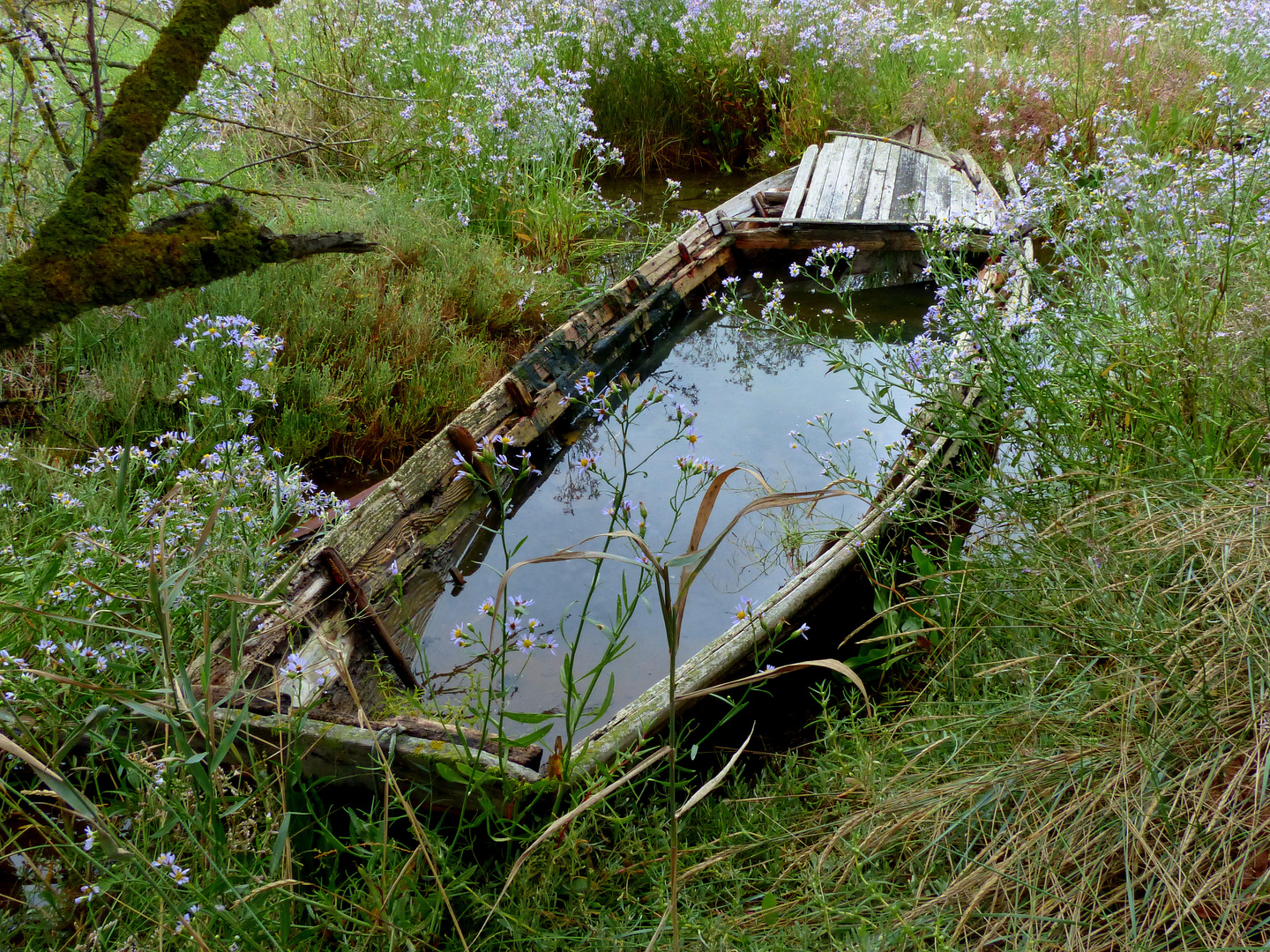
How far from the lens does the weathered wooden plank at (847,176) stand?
19.8ft

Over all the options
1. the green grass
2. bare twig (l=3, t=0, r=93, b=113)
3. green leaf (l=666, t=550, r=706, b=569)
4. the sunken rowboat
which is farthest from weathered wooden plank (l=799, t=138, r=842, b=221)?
green leaf (l=666, t=550, r=706, b=569)

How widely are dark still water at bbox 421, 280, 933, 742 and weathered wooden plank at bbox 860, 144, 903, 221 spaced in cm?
106

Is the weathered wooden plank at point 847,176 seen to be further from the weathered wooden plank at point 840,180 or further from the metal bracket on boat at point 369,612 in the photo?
the metal bracket on boat at point 369,612

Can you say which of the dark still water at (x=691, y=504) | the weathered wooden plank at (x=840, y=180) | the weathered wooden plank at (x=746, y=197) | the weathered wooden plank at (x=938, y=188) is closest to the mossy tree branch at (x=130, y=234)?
the dark still water at (x=691, y=504)

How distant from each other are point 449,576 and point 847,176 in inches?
199

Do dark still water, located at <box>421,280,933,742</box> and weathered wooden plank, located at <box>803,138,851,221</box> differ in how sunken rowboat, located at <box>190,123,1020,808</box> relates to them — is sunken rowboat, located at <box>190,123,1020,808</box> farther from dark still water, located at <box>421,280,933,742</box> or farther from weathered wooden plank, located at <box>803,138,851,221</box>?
weathered wooden plank, located at <box>803,138,851,221</box>

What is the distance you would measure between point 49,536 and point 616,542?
1859 mm

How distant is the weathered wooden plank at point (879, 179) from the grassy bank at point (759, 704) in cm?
255

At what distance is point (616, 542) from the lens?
315cm

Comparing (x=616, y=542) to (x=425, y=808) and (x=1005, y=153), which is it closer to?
(x=425, y=808)

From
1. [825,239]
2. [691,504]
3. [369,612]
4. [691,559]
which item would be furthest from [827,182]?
[691,559]

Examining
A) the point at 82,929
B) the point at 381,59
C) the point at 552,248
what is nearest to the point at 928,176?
the point at 552,248

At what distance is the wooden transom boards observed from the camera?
559 centimetres

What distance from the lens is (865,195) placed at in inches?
245
